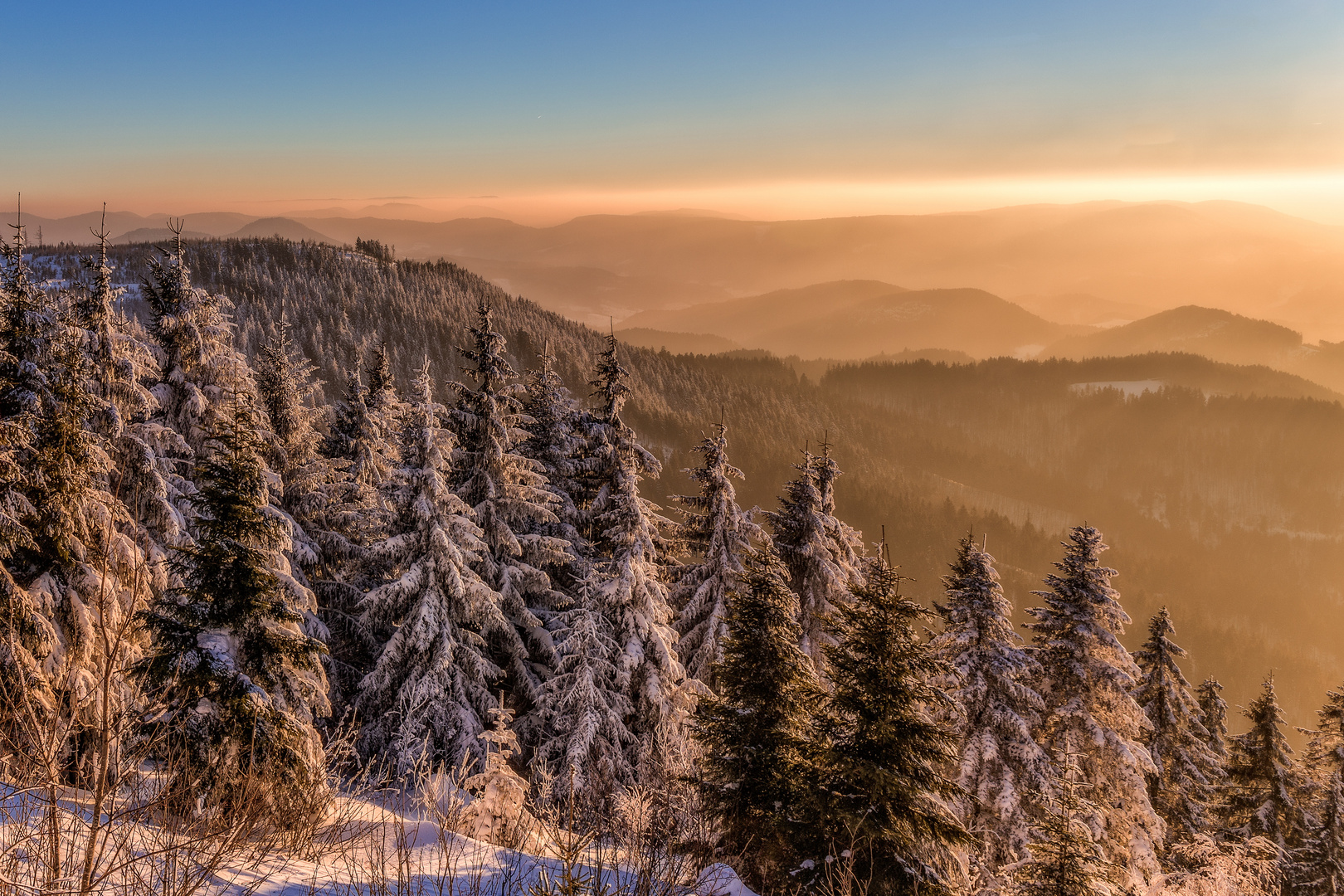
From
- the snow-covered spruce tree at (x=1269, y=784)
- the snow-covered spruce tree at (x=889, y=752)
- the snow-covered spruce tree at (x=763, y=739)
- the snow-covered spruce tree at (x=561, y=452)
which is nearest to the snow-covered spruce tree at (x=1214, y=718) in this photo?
the snow-covered spruce tree at (x=1269, y=784)

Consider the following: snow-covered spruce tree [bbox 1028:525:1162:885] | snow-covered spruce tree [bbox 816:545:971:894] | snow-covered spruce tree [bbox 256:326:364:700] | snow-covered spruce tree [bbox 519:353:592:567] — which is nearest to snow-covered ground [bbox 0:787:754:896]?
snow-covered spruce tree [bbox 816:545:971:894]

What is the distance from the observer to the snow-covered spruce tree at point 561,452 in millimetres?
21094

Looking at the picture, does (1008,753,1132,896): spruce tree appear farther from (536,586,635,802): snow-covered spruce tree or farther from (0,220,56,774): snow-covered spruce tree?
(0,220,56,774): snow-covered spruce tree

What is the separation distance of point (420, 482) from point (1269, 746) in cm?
3288

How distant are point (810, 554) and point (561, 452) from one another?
910cm

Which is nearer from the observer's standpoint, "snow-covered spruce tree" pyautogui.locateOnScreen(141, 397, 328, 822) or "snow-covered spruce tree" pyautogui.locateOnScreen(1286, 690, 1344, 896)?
"snow-covered spruce tree" pyautogui.locateOnScreen(141, 397, 328, 822)

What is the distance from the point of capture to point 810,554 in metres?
19.9

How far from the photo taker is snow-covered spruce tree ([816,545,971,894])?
8.54 meters

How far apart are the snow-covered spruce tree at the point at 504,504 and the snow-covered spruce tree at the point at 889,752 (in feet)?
36.9

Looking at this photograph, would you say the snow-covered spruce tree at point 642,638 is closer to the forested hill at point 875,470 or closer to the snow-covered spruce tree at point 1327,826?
the snow-covered spruce tree at point 1327,826

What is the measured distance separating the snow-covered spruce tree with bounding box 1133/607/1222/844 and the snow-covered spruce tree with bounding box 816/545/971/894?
20.2 metres

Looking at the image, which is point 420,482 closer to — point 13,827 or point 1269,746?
point 13,827

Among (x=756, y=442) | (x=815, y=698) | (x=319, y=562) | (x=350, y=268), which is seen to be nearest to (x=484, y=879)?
(x=815, y=698)

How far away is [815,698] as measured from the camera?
31.7 feet
